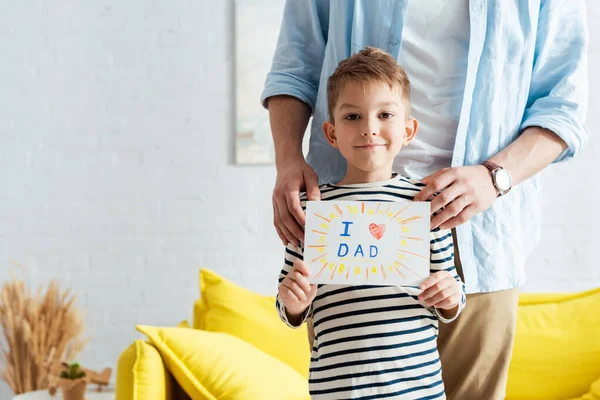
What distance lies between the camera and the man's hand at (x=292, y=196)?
1106 mm

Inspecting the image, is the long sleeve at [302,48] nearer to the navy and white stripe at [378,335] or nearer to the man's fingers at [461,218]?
the navy and white stripe at [378,335]

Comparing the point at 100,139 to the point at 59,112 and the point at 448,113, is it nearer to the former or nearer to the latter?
the point at 59,112

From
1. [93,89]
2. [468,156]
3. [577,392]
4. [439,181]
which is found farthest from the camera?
[93,89]

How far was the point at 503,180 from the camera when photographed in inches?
43.2

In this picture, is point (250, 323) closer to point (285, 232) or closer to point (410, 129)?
point (285, 232)

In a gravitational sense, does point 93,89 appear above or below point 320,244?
above

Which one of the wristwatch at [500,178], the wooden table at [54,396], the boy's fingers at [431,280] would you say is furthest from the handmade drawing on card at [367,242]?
the wooden table at [54,396]

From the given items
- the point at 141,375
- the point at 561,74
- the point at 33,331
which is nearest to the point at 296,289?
the point at 561,74

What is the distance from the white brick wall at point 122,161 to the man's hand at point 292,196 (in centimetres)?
186

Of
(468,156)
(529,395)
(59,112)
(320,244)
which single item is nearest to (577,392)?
(529,395)

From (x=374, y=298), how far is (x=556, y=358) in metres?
1.56

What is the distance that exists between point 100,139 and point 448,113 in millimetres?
2126

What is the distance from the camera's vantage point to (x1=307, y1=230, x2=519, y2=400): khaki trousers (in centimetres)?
120

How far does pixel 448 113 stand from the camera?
1.17 m
